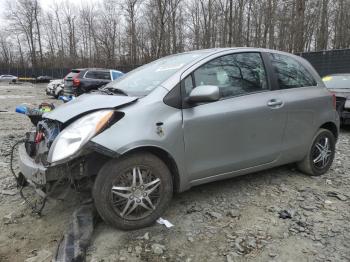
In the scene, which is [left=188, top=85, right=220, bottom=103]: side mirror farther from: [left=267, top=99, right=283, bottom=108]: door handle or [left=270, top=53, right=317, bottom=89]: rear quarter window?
[left=270, top=53, right=317, bottom=89]: rear quarter window

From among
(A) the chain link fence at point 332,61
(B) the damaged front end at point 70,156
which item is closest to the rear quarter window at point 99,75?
(A) the chain link fence at point 332,61

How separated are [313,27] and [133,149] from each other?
30857 millimetres

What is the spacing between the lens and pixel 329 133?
450 centimetres

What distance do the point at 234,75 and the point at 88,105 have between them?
1594mm

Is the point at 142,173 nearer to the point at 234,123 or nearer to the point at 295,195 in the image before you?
the point at 234,123

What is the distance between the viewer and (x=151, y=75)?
144 inches

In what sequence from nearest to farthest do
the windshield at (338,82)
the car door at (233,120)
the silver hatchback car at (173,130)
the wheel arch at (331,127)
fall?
1. the silver hatchback car at (173,130)
2. the car door at (233,120)
3. the wheel arch at (331,127)
4. the windshield at (338,82)

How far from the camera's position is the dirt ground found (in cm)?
274

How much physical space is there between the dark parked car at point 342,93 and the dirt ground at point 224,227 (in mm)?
4033

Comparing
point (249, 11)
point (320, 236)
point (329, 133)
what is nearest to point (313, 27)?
point (249, 11)

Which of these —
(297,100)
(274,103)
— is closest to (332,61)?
(297,100)

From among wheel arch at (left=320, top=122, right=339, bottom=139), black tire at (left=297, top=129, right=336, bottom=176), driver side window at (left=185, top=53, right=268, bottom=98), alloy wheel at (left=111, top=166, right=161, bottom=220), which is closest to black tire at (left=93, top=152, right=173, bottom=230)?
alloy wheel at (left=111, top=166, right=161, bottom=220)

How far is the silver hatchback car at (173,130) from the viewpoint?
2816 millimetres

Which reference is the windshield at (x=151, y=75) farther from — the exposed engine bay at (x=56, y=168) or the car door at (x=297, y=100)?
the car door at (x=297, y=100)
